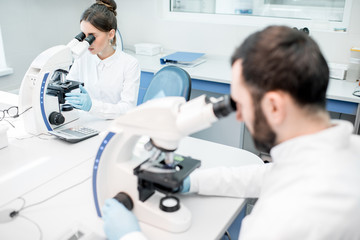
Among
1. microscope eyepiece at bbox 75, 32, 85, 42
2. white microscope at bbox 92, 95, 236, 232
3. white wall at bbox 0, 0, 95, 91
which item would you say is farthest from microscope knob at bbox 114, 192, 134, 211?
white wall at bbox 0, 0, 95, 91

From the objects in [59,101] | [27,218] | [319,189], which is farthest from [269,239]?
[59,101]

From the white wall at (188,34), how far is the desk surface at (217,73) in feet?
0.57

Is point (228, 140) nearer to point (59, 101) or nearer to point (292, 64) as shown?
point (59, 101)

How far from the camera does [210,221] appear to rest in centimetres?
108

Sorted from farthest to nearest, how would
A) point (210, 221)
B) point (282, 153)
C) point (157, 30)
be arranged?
point (157, 30) < point (210, 221) < point (282, 153)

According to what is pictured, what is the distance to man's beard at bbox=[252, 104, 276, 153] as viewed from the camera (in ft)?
2.64

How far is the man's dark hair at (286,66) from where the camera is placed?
732 millimetres

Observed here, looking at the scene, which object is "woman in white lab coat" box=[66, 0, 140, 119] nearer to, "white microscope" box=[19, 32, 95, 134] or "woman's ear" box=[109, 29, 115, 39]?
"woman's ear" box=[109, 29, 115, 39]

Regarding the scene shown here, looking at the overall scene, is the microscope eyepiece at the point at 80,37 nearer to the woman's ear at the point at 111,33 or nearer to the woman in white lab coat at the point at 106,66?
the woman in white lab coat at the point at 106,66

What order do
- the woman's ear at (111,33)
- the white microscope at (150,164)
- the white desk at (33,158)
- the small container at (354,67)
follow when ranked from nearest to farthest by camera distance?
the white microscope at (150,164), the white desk at (33,158), the woman's ear at (111,33), the small container at (354,67)

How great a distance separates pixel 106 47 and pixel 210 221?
4.71 ft

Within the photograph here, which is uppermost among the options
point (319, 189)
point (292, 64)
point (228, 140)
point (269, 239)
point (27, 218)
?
point (292, 64)

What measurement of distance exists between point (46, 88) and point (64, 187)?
62 cm

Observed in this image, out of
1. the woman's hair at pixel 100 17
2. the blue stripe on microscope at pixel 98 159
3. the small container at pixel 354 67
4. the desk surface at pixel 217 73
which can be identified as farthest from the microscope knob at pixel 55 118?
the small container at pixel 354 67
